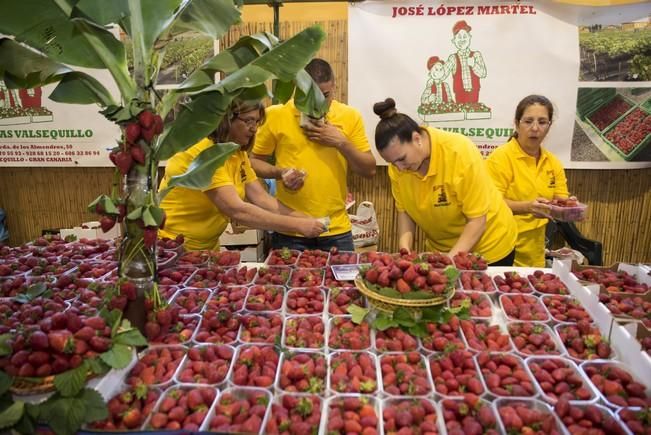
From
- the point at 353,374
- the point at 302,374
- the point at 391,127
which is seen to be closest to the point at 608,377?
the point at 353,374

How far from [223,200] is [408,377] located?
1238mm

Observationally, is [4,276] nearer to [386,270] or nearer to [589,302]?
[386,270]

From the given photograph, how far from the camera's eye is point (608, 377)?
4.30ft

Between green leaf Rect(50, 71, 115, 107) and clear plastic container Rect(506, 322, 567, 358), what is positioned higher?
green leaf Rect(50, 71, 115, 107)

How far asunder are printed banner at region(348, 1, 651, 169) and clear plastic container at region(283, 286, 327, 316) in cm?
220

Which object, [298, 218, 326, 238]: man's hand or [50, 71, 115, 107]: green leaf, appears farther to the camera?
[298, 218, 326, 238]: man's hand

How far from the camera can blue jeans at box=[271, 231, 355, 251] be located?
2812 mm

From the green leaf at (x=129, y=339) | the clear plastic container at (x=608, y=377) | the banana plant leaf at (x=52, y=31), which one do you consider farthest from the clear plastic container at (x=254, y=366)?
the banana plant leaf at (x=52, y=31)

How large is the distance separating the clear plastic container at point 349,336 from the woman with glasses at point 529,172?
1.58 m

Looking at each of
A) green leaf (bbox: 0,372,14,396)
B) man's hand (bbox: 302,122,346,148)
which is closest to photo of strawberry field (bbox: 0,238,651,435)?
green leaf (bbox: 0,372,14,396)

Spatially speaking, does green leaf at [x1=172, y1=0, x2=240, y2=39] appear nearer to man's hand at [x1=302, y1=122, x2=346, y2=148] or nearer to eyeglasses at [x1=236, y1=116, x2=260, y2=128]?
eyeglasses at [x1=236, y1=116, x2=260, y2=128]

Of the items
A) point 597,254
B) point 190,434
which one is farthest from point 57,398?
point 597,254

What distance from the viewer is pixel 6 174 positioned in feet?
13.9

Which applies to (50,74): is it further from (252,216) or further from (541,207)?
(541,207)
